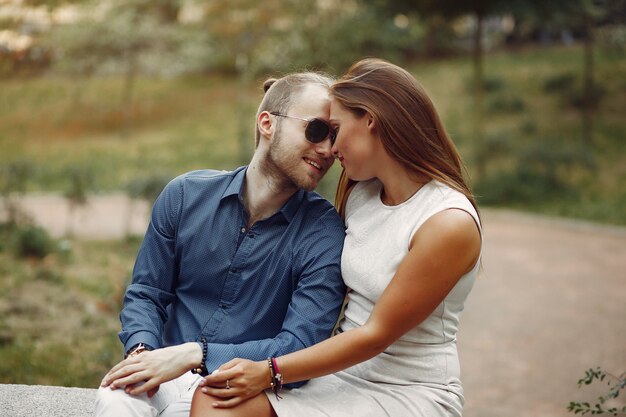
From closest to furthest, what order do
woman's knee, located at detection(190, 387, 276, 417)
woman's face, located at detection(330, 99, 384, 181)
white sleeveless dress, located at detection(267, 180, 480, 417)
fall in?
woman's knee, located at detection(190, 387, 276, 417), white sleeveless dress, located at detection(267, 180, 480, 417), woman's face, located at detection(330, 99, 384, 181)

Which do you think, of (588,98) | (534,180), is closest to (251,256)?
(534,180)

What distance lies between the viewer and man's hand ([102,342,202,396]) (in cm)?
225

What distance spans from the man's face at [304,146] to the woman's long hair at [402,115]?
6.5 inches

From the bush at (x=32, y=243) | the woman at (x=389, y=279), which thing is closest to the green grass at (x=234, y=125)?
the bush at (x=32, y=243)

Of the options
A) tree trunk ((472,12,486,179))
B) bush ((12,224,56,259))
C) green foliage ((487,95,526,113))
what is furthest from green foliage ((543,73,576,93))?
bush ((12,224,56,259))

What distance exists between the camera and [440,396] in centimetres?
234

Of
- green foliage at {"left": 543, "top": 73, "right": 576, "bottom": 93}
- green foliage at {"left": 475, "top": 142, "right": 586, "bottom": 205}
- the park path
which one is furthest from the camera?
green foliage at {"left": 543, "top": 73, "right": 576, "bottom": 93}

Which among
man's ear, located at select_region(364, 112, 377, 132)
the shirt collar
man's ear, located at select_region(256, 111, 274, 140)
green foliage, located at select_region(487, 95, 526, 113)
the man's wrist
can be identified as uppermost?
man's ear, located at select_region(364, 112, 377, 132)

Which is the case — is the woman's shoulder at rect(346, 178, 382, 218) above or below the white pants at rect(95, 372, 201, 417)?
above

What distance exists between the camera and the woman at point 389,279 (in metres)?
2.21

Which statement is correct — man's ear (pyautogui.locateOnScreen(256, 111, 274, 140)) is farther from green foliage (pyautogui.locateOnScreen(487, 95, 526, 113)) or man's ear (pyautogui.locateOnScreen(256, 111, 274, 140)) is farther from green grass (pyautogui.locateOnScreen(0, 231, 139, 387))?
green foliage (pyautogui.locateOnScreen(487, 95, 526, 113))

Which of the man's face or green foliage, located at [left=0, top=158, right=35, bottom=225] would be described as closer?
the man's face

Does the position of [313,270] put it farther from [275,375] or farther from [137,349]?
[137,349]

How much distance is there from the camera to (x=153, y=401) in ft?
7.95
